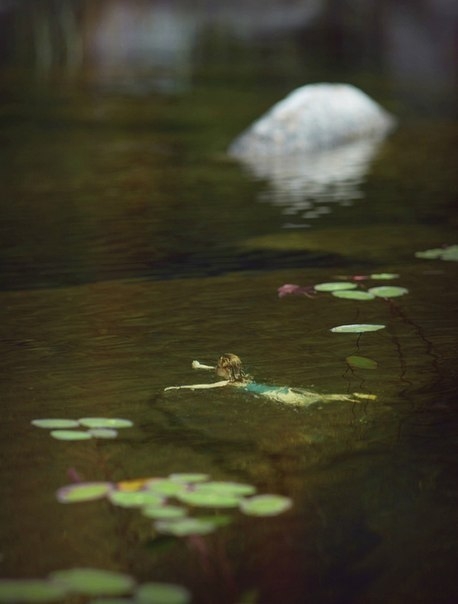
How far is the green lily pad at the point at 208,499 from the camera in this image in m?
1.91

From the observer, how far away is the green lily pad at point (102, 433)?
90.0 inches

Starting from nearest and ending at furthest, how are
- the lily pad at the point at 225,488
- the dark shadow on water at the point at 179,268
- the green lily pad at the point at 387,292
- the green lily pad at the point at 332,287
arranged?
the lily pad at the point at 225,488 < the green lily pad at the point at 387,292 < the green lily pad at the point at 332,287 < the dark shadow on water at the point at 179,268

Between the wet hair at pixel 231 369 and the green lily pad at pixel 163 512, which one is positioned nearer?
the green lily pad at pixel 163 512

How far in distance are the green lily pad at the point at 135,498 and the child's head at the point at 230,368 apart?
0.69 m

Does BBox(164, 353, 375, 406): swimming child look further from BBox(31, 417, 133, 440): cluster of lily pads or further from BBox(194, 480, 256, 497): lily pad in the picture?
BBox(194, 480, 256, 497): lily pad

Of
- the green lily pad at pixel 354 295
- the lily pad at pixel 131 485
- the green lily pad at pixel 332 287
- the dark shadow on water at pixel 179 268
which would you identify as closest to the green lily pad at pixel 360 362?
the green lily pad at pixel 354 295

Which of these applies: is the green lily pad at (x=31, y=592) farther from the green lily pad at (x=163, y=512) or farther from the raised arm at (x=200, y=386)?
the raised arm at (x=200, y=386)

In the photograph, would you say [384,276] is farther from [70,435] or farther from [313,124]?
[313,124]

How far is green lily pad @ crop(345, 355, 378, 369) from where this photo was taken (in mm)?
2734

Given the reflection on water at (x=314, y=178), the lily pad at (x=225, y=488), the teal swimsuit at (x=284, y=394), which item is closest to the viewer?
the lily pad at (x=225, y=488)

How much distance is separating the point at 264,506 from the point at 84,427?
557 millimetres

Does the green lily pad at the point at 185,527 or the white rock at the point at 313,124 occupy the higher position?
the white rock at the point at 313,124

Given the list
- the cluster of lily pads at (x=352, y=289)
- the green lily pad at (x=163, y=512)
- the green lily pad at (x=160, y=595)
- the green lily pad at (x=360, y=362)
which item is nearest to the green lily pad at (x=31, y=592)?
the green lily pad at (x=160, y=595)

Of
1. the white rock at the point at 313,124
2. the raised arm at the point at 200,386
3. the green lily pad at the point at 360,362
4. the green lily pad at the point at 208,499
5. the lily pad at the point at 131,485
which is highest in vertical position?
the white rock at the point at 313,124
